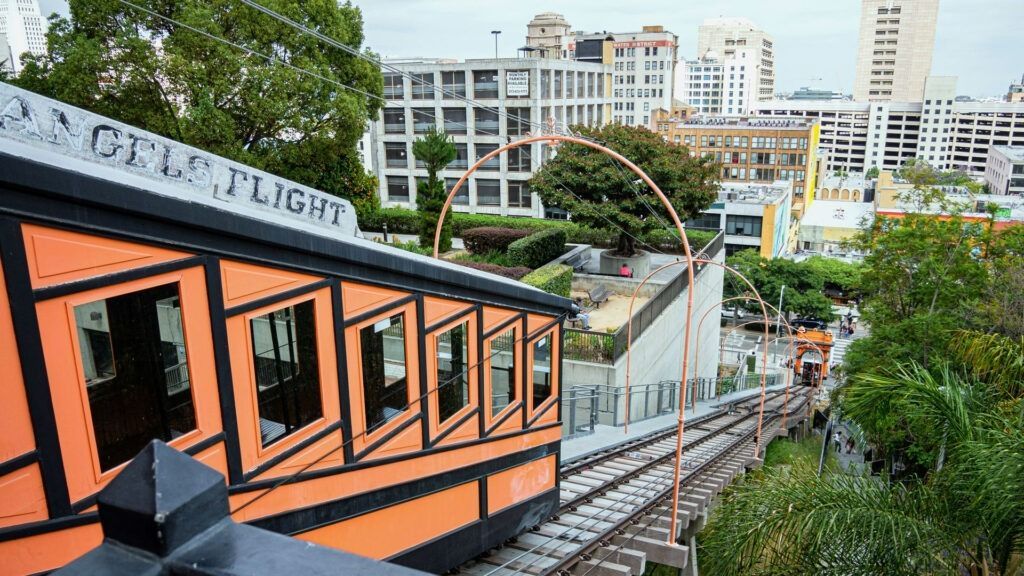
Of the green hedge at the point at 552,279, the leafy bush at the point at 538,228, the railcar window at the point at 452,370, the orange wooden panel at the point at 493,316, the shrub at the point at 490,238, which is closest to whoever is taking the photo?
the railcar window at the point at 452,370

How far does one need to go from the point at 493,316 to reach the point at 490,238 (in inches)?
990

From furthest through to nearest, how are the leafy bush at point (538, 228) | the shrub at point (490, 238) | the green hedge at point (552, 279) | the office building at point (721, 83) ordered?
the office building at point (721, 83) → the leafy bush at point (538, 228) → the shrub at point (490, 238) → the green hedge at point (552, 279)

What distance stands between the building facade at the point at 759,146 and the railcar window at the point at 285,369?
9142cm

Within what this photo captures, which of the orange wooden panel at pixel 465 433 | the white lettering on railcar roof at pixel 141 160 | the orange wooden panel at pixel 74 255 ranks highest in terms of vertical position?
the white lettering on railcar roof at pixel 141 160

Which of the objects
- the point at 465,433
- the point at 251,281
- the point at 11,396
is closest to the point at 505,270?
the point at 465,433

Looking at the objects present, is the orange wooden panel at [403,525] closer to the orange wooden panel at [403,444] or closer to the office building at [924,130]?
the orange wooden panel at [403,444]

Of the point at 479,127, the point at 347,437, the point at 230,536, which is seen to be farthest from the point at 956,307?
the point at 479,127

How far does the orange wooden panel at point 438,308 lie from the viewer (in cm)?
689

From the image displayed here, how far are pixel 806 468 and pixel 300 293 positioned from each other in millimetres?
6439

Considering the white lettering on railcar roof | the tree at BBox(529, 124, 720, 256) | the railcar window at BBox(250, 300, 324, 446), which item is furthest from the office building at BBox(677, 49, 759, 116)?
the railcar window at BBox(250, 300, 324, 446)

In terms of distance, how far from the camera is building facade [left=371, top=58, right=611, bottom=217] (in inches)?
1981

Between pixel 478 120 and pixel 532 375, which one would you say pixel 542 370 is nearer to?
pixel 532 375

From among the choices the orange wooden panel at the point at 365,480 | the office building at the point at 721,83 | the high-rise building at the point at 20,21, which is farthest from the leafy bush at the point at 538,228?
the office building at the point at 721,83

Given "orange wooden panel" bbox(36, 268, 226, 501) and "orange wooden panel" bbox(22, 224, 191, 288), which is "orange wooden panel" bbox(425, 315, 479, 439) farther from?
"orange wooden panel" bbox(22, 224, 191, 288)
